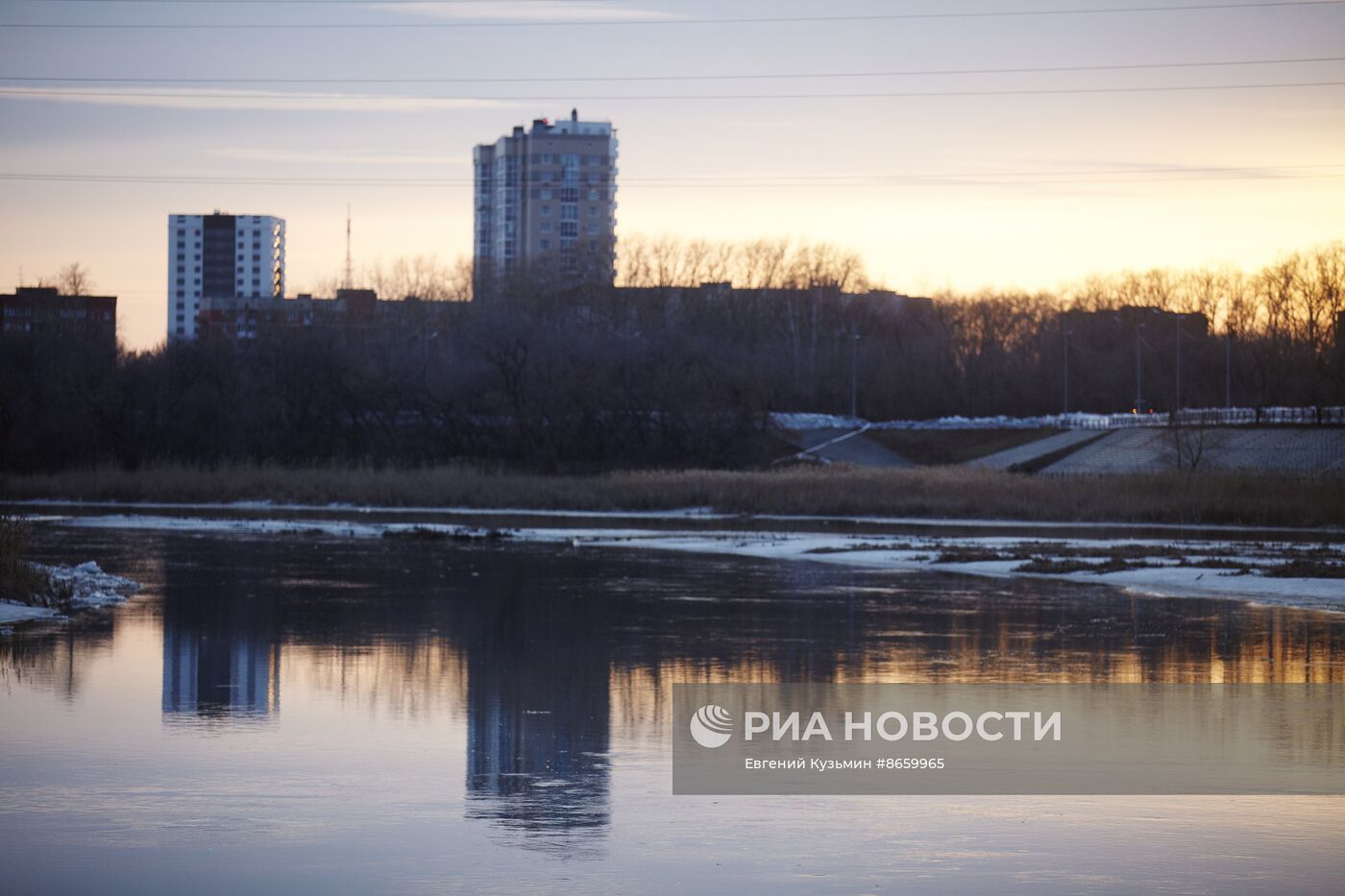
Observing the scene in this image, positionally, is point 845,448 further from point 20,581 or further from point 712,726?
point 712,726

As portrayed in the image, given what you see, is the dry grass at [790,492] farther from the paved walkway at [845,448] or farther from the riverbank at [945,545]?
the paved walkway at [845,448]

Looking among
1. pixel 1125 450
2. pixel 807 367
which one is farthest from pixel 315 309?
pixel 1125 450

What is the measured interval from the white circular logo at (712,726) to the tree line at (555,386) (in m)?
58.9

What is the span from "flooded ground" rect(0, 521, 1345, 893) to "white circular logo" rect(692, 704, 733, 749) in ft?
1.52

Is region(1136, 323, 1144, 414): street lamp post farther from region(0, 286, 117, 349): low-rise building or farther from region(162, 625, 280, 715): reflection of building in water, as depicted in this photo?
region(162, 625, 280, 715): reflection of building in water

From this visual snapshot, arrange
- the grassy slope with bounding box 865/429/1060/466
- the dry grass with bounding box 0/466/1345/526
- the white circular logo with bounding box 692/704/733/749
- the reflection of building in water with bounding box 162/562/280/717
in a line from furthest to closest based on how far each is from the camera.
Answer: the grassy slope with bounding box 865/429/1060/466
the dry grass with bounding box 0/466/1345/526
the reflection of building in water with bounding box 162/562/280/717
the white circular logo with bounding box 692/704/733/749

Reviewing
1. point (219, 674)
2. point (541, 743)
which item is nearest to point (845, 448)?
point (219, 674)

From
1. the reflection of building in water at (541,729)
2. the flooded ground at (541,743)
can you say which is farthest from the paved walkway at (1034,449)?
the reflection of building in water at (541,729)

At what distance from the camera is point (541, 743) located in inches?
466

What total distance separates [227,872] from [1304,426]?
240 feet

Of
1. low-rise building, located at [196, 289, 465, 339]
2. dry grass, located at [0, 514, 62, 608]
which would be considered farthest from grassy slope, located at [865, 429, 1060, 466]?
dry grass, located at [0, 514, 62, 608]

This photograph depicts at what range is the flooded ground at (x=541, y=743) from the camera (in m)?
8.16

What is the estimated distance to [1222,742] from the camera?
11.8 m

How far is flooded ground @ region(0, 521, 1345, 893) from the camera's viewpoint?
816cm
